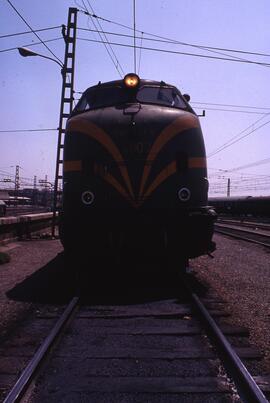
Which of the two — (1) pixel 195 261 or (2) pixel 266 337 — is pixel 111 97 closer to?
(1) pixel 195 261

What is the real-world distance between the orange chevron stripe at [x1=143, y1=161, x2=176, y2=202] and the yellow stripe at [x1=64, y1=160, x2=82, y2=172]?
109 centimetres

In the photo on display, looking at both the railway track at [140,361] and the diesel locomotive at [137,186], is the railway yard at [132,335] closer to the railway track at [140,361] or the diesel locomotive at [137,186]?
the railway track at [140,361]

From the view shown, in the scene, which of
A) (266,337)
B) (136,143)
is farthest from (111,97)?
(266,337)

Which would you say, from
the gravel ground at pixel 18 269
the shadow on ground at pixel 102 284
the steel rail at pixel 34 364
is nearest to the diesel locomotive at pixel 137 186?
the shadow on ground at pixel 102 284

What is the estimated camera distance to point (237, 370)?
10.7 feet

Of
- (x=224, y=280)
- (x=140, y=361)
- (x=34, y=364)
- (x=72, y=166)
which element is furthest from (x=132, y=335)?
(x=224, y=280)

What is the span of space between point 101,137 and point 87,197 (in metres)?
0.90

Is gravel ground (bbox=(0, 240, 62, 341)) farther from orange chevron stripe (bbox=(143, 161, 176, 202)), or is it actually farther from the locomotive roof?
the locomotive roof

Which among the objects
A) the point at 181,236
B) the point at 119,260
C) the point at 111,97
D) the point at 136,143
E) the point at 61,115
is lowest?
the point at 119,260

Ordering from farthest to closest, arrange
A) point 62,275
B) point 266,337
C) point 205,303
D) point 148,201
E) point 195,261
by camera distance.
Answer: point 195,261, point 62,275, point 148,201, point 205,303, point 266,337

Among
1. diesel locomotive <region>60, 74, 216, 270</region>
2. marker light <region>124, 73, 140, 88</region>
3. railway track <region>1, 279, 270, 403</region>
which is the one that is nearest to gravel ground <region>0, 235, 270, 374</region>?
railway track <region>1, 279, 270, 403</region>

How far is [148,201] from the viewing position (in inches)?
240

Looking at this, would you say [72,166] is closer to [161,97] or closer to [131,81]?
[131,81]

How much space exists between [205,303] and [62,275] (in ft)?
9.54
